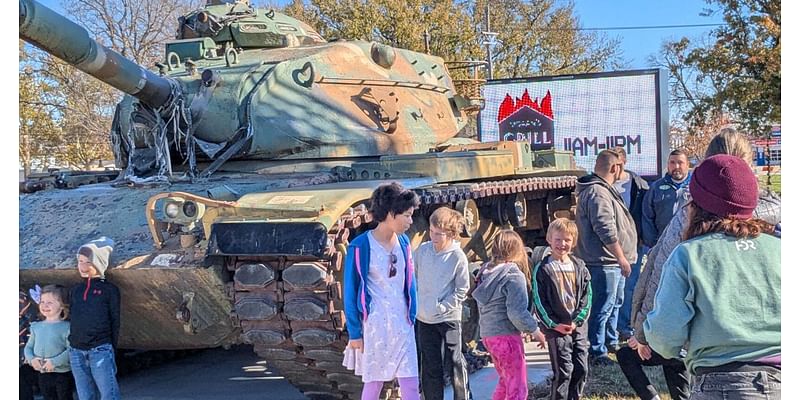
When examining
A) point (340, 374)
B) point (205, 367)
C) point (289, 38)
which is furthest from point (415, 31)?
point (340, 374)

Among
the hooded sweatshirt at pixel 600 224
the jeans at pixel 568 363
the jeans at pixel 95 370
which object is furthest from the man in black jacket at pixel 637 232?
the jeans at pixel 95 370

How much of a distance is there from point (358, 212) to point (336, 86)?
8.14 feet

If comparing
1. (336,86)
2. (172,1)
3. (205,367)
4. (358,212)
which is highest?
(172,1)

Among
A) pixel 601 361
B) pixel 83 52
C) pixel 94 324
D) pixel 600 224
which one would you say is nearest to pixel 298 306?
pixel 94 324

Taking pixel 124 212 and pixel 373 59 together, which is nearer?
pixel 124 212

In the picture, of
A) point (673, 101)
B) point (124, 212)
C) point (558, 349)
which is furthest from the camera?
point (673, 101)

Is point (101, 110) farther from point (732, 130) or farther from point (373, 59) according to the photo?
point (732, 130)

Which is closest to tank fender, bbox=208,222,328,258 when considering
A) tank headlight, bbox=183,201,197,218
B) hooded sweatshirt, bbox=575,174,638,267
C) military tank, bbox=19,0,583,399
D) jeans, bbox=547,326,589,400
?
military tank, bbox=19,0,583,399

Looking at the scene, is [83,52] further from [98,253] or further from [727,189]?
[727,189]

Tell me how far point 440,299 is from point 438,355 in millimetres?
376

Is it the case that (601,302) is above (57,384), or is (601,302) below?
above

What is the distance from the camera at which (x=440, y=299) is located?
4820 mm

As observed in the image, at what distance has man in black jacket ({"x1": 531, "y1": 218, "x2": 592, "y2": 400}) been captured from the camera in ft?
16.3

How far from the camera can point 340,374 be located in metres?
5.17
